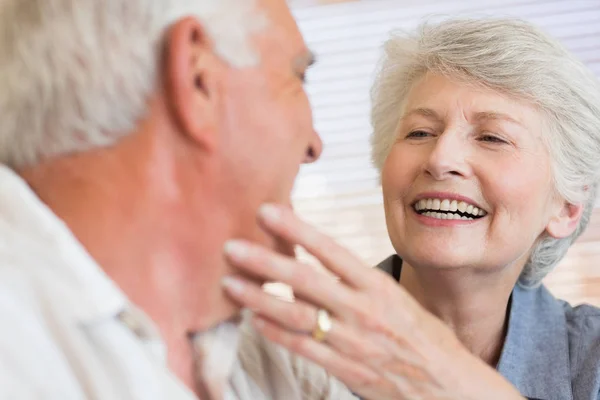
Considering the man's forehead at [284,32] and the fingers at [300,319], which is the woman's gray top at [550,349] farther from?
the man's forehead at [284,32]

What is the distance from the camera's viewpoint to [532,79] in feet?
5.27

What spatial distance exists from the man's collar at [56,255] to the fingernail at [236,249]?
5.9 inches

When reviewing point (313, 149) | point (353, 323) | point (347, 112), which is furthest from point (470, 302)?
point (347, 112)

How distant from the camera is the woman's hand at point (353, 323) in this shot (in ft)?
3.12

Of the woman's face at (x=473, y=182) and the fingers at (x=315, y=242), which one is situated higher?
the fingers at (x=315, y=242)

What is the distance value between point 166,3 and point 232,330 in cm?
45

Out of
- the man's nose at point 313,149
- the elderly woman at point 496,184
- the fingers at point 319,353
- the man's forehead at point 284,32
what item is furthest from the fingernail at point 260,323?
the elderly woman at point 496,184

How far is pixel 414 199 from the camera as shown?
5.41 feet

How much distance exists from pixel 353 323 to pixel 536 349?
2.71 feet

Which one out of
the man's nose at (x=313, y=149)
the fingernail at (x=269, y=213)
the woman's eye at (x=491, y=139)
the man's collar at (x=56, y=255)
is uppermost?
the man's collar at (x=56, y=255)

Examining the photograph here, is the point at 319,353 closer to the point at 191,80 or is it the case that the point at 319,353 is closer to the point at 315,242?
the point at 315,242

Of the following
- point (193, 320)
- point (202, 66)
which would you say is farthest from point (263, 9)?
point (193, 320)

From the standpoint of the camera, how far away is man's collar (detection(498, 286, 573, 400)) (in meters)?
1.65

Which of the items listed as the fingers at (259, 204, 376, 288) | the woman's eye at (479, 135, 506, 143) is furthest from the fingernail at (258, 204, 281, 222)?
the woman's eye at (479, 135, 506, 143)
